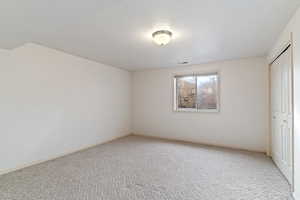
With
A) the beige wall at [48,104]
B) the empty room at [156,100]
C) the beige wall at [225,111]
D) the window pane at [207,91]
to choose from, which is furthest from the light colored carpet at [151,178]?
the window pane at [207,91]

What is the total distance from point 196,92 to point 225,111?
0.94 metres

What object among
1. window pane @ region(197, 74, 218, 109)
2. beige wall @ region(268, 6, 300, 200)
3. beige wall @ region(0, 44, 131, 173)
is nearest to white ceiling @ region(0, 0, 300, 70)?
beige wall @ region(268, 6, 300, 200)

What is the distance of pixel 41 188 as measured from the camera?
212 centimetres

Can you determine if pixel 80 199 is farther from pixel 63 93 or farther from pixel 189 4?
pixel 189 4

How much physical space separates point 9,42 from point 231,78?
457 centimetres

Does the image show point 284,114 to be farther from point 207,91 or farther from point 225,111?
point 207,91

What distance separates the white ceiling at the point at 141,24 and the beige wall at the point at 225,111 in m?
0.76

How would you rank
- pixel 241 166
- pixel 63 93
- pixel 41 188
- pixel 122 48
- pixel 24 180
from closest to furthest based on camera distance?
pixel 41 188, pixel 24 180, pixel 241 166, pixel 122 48, pixel 63 93

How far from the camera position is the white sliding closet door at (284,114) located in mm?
2188

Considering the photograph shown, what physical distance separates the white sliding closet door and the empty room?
0.03 meters

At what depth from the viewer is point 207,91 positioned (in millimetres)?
4395

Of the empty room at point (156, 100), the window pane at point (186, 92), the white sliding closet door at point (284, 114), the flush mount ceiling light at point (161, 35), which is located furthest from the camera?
the window pane at point (186, 92)

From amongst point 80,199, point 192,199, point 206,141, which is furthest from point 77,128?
point 206,141

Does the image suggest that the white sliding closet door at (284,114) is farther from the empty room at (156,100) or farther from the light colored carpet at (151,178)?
the light colored carpet at (151,178)
